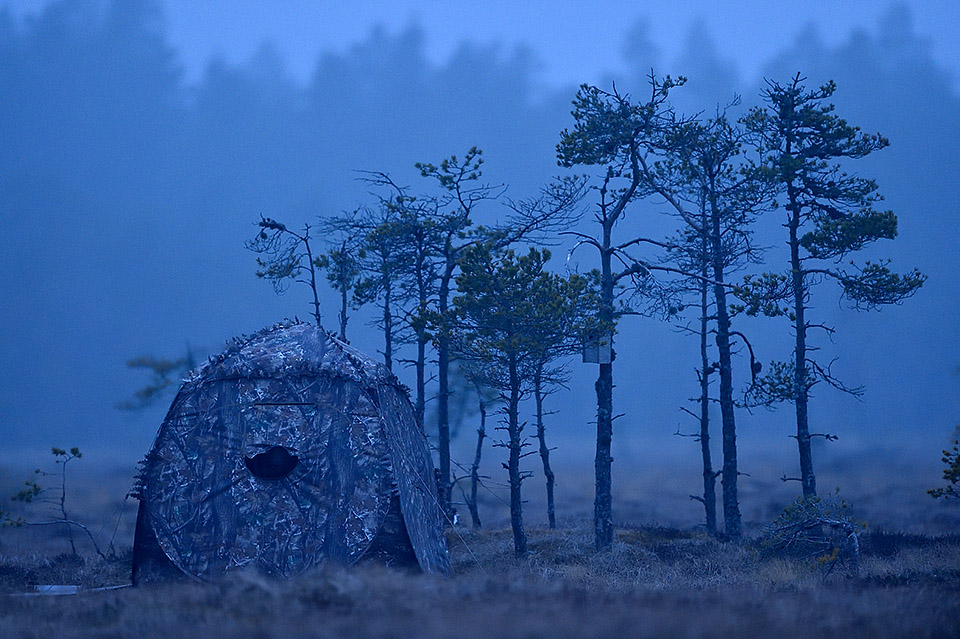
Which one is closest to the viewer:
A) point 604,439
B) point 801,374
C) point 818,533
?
point 818,533

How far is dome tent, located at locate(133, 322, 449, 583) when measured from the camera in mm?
13414

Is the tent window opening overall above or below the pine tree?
below

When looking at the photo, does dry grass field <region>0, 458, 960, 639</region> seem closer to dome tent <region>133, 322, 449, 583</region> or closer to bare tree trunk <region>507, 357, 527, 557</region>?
bare tree trunk <region>507, 357, 527, 557</region>

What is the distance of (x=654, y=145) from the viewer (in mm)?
20125

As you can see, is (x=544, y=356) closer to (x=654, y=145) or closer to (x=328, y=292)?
(x=654, y=145)

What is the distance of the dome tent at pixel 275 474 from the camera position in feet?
44.0

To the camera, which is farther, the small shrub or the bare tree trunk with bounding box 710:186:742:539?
the bare tree trunk with bounding box 710:186:742:539

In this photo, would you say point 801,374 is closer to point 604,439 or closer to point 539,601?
point 604,439

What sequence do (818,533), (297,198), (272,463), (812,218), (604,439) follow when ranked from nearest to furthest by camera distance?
(272,463) → (818,533) → (604,439) → (812,218) → (297,198)

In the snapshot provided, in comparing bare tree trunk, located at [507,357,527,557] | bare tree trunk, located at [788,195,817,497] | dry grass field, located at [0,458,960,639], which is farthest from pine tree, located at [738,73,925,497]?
bare tree trunk, located at [507,357,527,557]

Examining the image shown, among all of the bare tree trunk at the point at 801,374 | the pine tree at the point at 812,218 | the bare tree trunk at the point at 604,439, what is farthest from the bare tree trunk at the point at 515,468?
the bare tree trunk at the point at 801,374

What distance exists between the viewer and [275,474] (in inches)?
558

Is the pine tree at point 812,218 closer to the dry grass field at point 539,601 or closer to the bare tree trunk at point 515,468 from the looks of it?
the dry grass field at point 539,601

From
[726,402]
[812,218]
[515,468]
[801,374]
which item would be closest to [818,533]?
[726,402]
